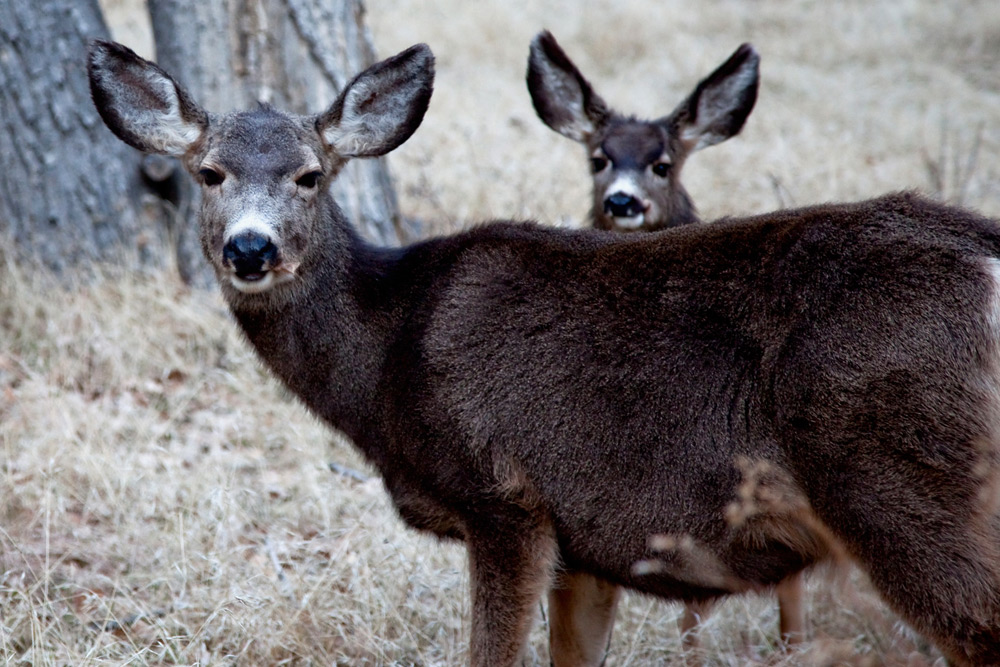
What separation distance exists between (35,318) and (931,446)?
5791mm

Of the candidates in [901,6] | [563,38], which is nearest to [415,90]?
[563,38]

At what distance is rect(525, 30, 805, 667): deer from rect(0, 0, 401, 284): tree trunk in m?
1.39

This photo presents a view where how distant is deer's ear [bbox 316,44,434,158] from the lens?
5047mm

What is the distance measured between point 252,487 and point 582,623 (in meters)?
2.26

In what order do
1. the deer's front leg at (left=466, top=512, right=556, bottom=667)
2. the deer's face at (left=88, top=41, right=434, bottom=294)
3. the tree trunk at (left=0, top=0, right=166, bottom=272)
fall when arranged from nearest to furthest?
the deer's front leg at (left=466, top=512, right=556, bottom=667)
the deer's face at (left=88, top=41, right=434, bottom=294)
the tree trunk at (left=0, top=0, right=166, bottom=272)

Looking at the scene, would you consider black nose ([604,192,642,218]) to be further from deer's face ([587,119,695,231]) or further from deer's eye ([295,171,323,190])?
deer's eye ([295,171,323,190])

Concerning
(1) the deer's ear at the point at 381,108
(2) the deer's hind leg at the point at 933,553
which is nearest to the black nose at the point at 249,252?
(1) the deer's ear at the point at 381,108

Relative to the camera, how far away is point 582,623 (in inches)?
191

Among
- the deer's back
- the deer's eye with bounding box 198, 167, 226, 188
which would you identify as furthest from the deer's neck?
the deer's eye with bounding box 198, 167, 226, 188

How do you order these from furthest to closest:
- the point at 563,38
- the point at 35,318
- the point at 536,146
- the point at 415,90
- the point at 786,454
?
1. the point at 563,38
2. the point at 536,146
3. the point at 35,318
4. the point at 415,90
5. the point at 786,454

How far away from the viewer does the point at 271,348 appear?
483 cm

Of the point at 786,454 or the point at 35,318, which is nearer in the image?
the point at 786,454

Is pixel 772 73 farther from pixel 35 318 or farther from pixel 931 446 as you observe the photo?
pixel 931 446

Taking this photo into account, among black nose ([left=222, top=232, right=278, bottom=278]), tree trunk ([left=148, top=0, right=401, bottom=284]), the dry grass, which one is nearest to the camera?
black nose ([left=222, top=232, right=278, bottom=278])
